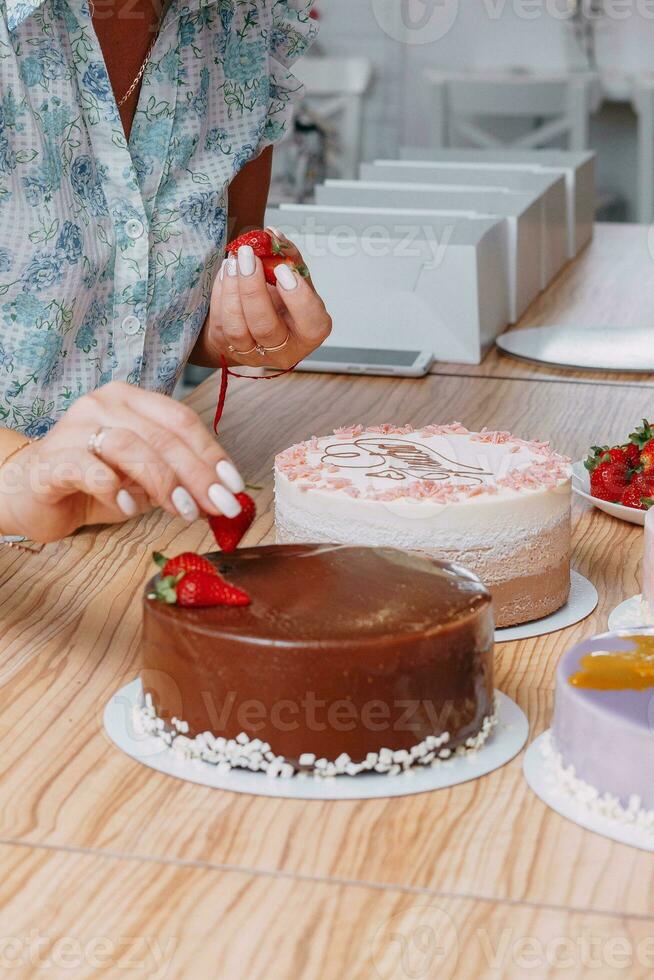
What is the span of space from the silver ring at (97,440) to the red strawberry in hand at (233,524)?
10cm

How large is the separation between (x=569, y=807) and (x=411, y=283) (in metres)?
1.41

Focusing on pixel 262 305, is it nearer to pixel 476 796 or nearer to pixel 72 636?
pixel 72 636

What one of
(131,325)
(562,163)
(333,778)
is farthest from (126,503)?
(562,163)

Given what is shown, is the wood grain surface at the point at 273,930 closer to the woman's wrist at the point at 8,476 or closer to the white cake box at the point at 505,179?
the woman's wrist at the point at 8,476

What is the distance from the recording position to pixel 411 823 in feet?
2.83

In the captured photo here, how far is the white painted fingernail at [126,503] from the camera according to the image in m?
0.97

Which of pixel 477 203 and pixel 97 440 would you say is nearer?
pixel 97 440

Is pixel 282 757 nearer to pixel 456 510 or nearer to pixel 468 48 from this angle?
pixel 456 510

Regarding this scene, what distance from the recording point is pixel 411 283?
217cm

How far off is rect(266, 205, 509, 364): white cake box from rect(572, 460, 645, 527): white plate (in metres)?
0.66

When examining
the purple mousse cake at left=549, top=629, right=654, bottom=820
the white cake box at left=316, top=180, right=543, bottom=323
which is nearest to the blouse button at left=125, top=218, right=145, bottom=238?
the purple mousse cake at left=549, top=629, right=654, bottom=820

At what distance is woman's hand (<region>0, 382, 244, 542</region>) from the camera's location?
0.95 metres

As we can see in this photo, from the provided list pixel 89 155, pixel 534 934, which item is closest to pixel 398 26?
pixel 89 155

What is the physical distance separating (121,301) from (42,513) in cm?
54
